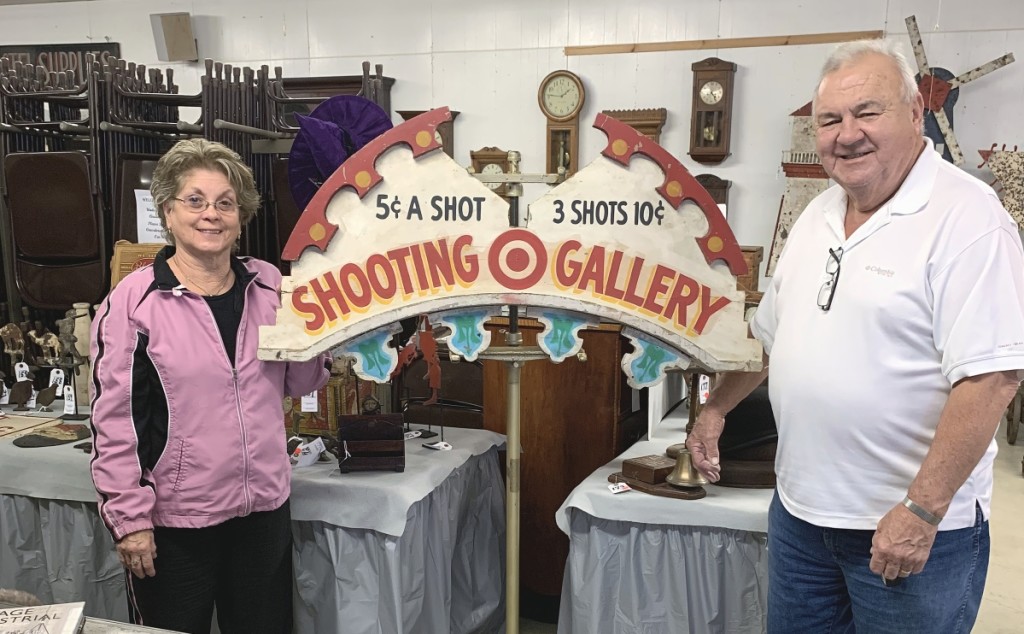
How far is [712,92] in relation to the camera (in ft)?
15.7

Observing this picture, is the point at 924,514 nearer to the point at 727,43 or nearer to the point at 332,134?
the point at 332,134

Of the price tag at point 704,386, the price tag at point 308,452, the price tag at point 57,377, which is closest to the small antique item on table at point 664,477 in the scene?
the price tag at point 704,386

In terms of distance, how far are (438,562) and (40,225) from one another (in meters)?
2.41

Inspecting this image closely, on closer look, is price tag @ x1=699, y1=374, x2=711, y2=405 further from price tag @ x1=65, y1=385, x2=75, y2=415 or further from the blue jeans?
price tag @ x1=65, y1=385, x2=75, y2=415

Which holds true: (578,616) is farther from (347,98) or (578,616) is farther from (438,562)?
(347,98)

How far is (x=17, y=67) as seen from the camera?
3404 millimetres

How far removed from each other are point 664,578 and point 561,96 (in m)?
3.84

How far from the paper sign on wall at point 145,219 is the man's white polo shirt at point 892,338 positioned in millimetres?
2715

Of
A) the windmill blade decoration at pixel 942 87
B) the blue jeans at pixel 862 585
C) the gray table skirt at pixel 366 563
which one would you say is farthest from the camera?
the windmill blade decoration at pixel 942 87

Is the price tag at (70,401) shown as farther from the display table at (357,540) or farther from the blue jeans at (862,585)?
the blue jeans at (862,585)

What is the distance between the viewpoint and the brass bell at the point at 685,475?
6.37 ft

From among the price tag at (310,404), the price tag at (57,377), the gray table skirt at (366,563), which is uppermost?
the price tag at (310,404)

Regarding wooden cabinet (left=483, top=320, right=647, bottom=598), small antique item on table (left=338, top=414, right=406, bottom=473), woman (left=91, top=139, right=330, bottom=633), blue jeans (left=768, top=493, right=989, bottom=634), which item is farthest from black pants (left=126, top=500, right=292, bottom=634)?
blue jeans (left=768, top=493, right=989, bottom=634)

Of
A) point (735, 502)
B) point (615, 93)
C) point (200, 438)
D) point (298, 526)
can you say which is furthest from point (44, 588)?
point (615, 93)
